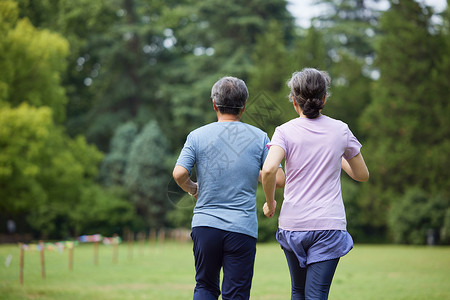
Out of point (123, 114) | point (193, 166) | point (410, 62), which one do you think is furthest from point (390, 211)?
point (193, 166)

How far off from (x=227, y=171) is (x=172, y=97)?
38070 millimetres

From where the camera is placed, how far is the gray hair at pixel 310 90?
410cm

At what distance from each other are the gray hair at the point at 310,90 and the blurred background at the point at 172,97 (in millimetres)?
22642

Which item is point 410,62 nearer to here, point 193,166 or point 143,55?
point 143,55

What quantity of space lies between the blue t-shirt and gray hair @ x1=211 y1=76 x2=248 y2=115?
0.11 metres

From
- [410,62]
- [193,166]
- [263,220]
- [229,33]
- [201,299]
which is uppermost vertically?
[229,33]

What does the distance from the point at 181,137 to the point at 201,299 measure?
39608mm

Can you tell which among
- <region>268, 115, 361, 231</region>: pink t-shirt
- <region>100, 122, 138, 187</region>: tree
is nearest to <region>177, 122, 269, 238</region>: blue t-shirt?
<region>268, 115, 361, 231</region>: pink t-shirt

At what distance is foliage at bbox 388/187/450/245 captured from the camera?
101ft

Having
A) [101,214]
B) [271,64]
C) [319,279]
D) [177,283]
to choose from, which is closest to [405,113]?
[271,64]

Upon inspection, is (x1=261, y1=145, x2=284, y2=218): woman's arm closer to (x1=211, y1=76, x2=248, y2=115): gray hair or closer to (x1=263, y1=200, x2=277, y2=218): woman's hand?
(x1=263, y1=200, x2=277, y2=218): woman's hand

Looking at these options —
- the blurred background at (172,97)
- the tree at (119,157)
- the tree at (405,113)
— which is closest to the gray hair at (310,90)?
the blurred background at (172,97)

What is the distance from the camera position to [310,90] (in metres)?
4.10

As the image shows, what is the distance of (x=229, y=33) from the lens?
1666 inches
